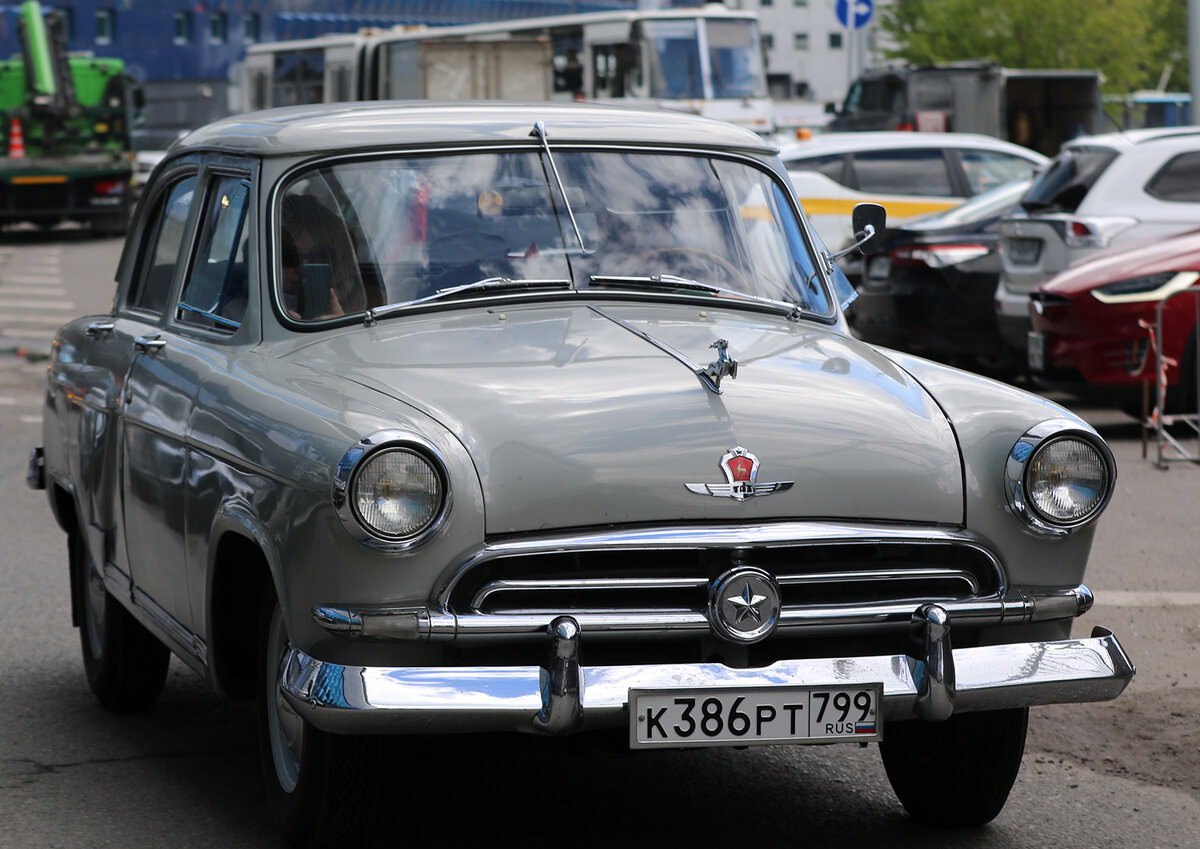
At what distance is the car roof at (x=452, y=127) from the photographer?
5.27 m

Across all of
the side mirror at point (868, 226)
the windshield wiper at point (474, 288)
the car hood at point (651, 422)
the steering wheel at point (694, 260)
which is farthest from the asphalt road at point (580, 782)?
the side mirror at point (868, 226)

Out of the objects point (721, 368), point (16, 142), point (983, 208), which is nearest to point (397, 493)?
point (721, 368)

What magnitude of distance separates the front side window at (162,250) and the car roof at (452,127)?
0.21 meters

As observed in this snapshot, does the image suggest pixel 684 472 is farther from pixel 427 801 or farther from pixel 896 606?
pixel 427 801

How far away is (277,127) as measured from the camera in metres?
5.38

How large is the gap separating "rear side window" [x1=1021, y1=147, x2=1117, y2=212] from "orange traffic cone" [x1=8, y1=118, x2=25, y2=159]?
23.9m

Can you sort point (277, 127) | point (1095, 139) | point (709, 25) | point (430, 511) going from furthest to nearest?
point (709, 25)
point (1095, 139)
point (277, 127)
point (430, 511)

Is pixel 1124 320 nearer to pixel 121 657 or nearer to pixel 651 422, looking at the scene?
pixel 121 657

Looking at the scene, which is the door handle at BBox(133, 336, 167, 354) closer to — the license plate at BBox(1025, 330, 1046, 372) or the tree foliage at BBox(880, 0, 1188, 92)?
the license plate at BBox(1025, 330, 1046, 372)

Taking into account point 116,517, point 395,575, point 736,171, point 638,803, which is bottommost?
point 638,803

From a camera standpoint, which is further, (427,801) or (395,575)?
(427,801)

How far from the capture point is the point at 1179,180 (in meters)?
13.2

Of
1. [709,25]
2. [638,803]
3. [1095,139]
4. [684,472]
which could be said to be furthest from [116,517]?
[709,25]

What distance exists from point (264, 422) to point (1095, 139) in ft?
34.2
